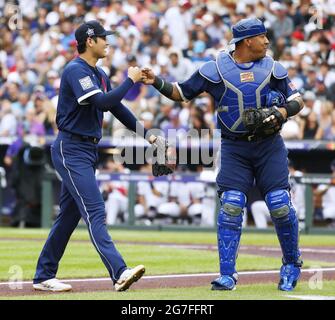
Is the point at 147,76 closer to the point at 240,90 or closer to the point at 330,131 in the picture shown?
the point at 240,90

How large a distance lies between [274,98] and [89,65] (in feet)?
5.07

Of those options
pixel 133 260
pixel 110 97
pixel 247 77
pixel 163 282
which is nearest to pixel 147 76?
pixel 110 97

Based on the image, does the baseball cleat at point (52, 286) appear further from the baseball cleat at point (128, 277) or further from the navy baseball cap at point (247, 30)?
the navy baseball cap at point (247, 30)

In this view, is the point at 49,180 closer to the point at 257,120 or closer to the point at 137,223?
the point at 137,223

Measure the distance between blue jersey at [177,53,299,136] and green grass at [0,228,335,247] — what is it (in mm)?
6552

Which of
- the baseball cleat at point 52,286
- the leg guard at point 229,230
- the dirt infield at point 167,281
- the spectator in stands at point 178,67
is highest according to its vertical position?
the spectator in stands at point 178,67

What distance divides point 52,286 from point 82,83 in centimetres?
171

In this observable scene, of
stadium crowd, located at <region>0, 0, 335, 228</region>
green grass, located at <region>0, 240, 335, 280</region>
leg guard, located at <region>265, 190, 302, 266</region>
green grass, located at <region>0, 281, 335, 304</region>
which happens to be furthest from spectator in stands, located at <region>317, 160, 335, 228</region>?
leg guard, located at <region>265, 190, 302, 266</region>

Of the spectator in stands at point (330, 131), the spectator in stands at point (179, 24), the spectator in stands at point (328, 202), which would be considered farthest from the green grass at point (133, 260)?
the spectator in stands at point (179, 24)

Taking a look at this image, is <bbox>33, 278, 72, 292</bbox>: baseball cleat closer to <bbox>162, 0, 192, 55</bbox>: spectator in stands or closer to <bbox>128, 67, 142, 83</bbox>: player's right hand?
<bbox>128, 67, 142, 83</bbox>: player's right hand

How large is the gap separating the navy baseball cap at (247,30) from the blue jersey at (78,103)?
119 cm

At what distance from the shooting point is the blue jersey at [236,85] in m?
8.19

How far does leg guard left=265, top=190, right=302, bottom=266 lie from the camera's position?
820 centimetres

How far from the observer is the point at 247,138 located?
8.26 meters
